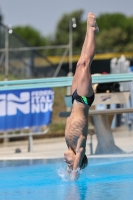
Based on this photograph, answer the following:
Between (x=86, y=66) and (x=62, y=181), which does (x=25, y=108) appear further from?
(x=86, y=66)

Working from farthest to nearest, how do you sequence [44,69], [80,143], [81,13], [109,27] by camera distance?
[109,27]
[81,13]
[44,69]
[80,143]

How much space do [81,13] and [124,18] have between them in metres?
10.6

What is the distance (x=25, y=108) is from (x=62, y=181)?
4670mm

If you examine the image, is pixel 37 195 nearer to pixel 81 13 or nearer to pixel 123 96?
pixel 123 96

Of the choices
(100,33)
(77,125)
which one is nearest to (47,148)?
(77,125)

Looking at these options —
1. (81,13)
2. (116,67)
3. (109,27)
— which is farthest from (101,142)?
(109,27)

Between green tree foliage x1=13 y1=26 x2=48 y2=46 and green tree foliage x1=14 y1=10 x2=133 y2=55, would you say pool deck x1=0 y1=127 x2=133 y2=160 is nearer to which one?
green tree foliage x1=14 y1=10 x2=133 y2=55

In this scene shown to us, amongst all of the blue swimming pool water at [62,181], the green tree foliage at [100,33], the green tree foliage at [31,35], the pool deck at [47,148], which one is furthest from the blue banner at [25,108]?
the green tree foliage at [31,35]

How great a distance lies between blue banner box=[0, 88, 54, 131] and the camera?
11.4m

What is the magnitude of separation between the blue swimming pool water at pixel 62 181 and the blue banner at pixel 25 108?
2.38 metres

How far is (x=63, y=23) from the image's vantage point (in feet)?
251

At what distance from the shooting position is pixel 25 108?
38.5 feet

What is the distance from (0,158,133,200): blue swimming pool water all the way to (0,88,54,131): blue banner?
238 cm

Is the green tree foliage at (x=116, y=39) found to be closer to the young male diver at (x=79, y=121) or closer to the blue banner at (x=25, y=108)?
the blue banner at (x=25, y=108)
